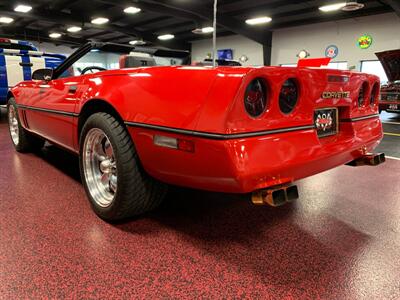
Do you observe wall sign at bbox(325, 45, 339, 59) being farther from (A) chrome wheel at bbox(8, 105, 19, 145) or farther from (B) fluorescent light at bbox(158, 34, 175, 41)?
(A) chrome wheel at bbox(8, 105, 19, 145)

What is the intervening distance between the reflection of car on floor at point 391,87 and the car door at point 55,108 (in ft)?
23.3

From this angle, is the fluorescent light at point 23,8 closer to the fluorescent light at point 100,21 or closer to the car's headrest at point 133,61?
the fluorescent light at point 100,21

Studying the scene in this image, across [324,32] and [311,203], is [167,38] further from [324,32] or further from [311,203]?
[311,203]

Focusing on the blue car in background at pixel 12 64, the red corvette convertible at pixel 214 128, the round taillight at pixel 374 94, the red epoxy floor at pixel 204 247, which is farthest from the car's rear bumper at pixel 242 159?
the blue car in background at pixel 12 64

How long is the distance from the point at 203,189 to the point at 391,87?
24.4ft

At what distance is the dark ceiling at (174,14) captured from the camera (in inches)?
448

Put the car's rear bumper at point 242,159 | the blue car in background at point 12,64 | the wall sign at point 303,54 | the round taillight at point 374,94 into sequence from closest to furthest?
the car's rear bumper at point 242,159, the round taillight at point 374,94, the blue car in background at point 12,64, the wall sign at point 303,54

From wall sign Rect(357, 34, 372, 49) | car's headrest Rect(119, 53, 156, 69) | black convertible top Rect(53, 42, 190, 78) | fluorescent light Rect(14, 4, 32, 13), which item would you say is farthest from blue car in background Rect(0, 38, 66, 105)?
wall sign Rect(357, 34, 372, 49)

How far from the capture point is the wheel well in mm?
1814

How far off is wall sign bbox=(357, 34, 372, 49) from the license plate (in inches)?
506

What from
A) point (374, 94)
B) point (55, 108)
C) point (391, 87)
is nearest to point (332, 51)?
point (391, 87)

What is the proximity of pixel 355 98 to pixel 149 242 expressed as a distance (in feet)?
4.77

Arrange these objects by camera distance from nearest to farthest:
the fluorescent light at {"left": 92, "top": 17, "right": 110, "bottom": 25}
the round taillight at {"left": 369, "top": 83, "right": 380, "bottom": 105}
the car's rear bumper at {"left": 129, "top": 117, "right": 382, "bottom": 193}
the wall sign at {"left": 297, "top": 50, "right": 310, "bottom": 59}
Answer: the car's rear bumper at {"left": 129, "top": 117, "right": 382, "bottom": 193}
the round taillight at {"left": 369, "top": 83, "right": 380, "bottom": 105}
the wall sign at {"left": 297, "top": 50, "right": 310, "bottom": 59}
the fluorescent light at {"left": 92, "top": 17, "right": 110, "bottom": 25}

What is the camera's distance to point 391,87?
23.7 feet
